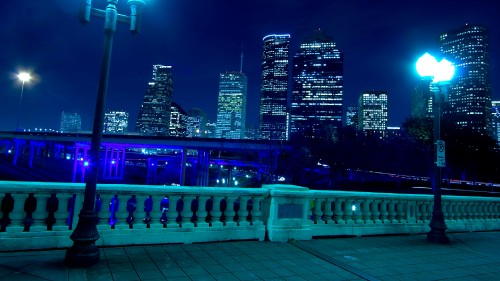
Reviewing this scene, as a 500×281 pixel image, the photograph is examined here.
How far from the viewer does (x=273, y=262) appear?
635 centimetres

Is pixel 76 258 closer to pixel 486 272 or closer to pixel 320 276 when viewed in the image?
pixel 320 276

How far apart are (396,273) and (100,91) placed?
21.0ft

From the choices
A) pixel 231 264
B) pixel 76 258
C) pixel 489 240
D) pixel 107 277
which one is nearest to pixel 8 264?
pixel 76 258

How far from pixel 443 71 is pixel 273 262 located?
24.8ft

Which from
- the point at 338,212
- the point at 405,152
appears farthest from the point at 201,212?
the point at 405,152

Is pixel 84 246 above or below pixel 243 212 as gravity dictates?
below

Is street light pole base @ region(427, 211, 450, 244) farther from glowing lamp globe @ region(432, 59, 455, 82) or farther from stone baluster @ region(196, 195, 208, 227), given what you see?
stone baluster @ region(196, 195, 208, 227)

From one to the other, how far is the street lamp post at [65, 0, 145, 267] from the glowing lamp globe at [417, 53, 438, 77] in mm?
7901

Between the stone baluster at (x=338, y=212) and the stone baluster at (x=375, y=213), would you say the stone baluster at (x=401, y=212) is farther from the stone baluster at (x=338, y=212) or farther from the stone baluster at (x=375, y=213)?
the stone baluster at (x=338, y=212)

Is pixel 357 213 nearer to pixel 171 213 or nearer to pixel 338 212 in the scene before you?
pixel 338 212

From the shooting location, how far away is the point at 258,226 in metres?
8.01

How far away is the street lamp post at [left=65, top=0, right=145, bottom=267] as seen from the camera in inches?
217

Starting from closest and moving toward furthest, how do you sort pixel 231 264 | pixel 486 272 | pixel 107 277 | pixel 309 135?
pixel 107 277
pixel 231 264
pixel 486 272
pixel 309 135

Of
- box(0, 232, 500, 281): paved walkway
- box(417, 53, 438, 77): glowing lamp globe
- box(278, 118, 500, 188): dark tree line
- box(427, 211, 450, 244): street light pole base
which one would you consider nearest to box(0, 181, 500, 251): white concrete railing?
box(0, 232, 500, 281): paved walkway
